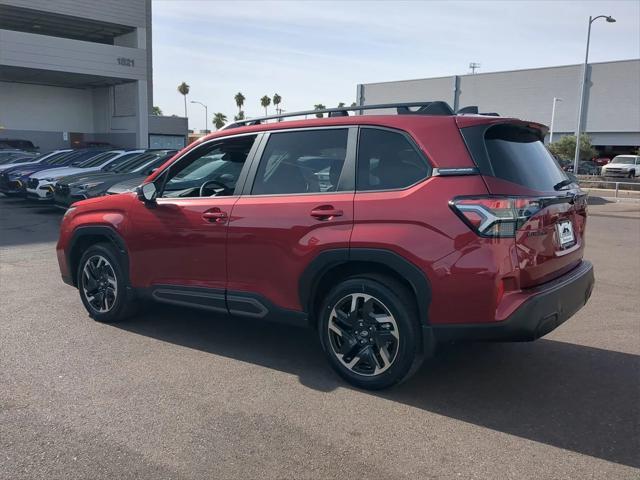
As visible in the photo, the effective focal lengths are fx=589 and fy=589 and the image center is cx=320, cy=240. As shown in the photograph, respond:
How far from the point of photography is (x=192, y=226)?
4.74 metres

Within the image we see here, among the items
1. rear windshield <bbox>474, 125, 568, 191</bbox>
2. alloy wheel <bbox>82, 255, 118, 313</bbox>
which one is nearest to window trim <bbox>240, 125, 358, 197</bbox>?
rear windshield <bbox>474, 125, 568, 191</bbox>

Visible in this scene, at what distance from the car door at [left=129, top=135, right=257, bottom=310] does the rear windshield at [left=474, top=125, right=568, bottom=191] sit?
1902mm

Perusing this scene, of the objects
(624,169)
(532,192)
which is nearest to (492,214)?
(532,192)

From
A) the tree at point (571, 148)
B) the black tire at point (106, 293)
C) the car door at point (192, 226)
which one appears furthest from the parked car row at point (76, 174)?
the tree at point (571, 148)

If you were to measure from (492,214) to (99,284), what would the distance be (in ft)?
12.5

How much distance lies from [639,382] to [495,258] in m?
1.76

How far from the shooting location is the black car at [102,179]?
11.6m

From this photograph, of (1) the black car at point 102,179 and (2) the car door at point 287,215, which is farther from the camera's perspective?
(1) the black car at point 102,179

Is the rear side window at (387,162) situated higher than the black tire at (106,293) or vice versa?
the rear side window at (387,162)

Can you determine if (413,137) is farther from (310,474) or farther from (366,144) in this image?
(310,474)

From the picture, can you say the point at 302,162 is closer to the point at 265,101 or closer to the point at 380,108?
the point at 380,108

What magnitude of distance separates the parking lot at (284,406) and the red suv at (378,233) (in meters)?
0.42

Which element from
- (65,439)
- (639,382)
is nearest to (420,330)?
(639,382)

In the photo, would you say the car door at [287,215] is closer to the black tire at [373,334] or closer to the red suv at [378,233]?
the red suv at [378,233]
